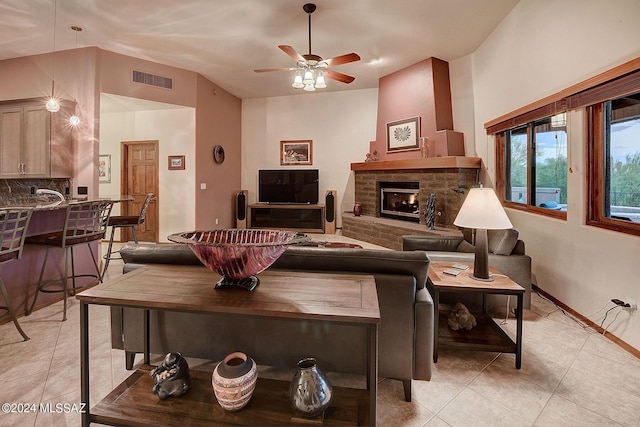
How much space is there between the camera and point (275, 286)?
1.37 metres

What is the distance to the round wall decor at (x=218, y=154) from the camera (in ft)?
19.9

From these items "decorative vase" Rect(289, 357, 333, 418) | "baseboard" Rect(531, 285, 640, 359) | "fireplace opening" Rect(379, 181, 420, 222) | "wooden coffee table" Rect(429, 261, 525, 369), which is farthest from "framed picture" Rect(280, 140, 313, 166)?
"decorative vase" Rect(289, 357, 333, 418)

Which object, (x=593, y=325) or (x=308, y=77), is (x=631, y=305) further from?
(x=308, y=77)

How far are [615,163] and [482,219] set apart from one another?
1.43 m

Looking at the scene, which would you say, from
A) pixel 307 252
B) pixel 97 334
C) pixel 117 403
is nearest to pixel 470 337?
pixel 307 252

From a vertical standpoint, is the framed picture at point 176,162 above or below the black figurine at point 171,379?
above

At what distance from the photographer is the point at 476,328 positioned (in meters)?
2.28

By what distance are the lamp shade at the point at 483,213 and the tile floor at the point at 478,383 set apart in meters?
0.91

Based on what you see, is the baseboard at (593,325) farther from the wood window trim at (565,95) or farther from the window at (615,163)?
the wood window trim at (565,95)

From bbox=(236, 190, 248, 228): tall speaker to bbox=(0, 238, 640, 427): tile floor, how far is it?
14.6 feet

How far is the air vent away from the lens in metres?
4.75

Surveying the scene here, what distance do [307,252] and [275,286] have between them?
0.37m

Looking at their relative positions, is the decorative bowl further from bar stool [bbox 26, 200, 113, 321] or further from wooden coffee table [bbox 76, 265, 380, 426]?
bar stool [bbox 26, 200, 113, 321]

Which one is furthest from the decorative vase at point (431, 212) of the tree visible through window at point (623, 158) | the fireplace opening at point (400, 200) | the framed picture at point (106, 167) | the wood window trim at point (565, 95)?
the framed picture at point (106, 167)
